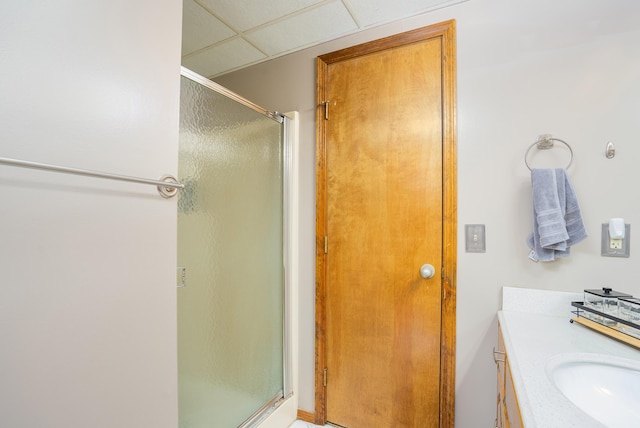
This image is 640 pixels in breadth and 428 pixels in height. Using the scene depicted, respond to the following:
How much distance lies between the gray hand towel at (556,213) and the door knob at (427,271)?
17.8 inches

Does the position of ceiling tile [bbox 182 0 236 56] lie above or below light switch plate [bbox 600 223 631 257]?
above

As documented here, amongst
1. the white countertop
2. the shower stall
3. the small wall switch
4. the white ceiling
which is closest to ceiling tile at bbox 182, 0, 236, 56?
the white ceiling

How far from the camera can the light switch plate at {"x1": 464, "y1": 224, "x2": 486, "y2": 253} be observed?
1.33m

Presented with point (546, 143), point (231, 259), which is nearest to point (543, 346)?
point (546, 143)

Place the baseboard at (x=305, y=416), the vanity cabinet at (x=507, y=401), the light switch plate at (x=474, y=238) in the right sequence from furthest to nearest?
the baseboard at (x=305, y=416), the light switch plate at (x=474, y=238), the vanity cabinet at (x=507, y=401)

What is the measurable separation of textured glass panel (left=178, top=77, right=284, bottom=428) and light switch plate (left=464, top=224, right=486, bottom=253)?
1.03 m

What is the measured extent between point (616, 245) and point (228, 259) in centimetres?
163

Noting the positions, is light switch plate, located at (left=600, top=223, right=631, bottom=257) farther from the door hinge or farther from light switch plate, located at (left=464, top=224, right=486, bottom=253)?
the door hinge

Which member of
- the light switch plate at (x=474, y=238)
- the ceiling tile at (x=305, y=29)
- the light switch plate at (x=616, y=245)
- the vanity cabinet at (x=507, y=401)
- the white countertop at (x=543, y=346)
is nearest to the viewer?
the white countertop at (x=543, y=346)

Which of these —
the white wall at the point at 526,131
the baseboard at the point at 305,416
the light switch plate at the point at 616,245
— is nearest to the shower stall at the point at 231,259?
the baseboard at the point at 305,416

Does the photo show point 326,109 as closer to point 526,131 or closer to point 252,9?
point 252,9

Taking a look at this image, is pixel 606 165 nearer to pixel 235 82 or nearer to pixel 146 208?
pixel 146 208

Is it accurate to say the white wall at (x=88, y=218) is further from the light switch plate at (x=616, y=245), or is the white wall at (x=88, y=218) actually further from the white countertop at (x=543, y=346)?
the light switch plate at (x=616, y=245)

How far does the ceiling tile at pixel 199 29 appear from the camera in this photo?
143cm
